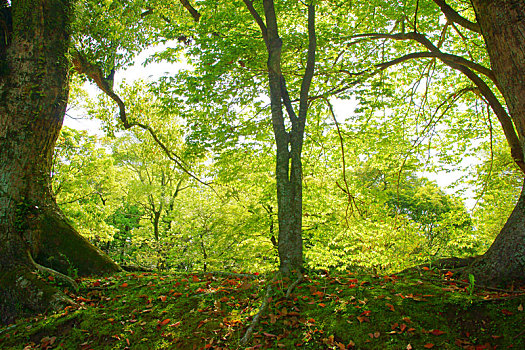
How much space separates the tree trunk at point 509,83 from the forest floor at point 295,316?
0.92 feet

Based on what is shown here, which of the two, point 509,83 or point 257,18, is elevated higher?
point 257,18

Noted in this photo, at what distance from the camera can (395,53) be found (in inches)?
343

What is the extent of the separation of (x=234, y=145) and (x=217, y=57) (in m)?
2.41

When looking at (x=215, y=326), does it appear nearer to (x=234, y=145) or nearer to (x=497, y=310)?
(x=497, y=310)

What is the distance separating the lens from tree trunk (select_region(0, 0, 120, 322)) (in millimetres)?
4375

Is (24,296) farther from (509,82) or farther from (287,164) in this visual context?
(509,82)

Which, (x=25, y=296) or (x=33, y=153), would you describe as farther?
(x=33, y=153)

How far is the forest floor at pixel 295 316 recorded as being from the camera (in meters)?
2.57

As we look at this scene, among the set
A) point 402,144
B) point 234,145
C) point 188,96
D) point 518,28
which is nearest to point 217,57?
point 188,96

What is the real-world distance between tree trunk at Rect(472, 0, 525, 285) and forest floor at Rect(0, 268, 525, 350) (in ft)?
0.92

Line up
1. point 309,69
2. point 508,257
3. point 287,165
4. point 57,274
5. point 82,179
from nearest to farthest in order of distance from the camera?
point 508,257, point 57,274, point 287,165, point 309,69, point 82,179

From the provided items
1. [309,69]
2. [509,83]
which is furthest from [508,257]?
[309,69]

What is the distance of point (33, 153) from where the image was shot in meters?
4.93

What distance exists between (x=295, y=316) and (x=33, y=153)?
4.82 m
